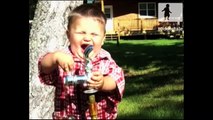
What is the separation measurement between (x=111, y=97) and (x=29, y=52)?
500mm

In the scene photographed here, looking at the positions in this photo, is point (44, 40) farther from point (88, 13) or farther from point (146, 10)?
point (146, 10)

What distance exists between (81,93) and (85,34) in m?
0.26

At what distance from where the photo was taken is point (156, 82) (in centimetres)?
392

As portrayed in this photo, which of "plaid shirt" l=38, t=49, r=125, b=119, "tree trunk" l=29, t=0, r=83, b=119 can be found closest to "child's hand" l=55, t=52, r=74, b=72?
"plaid shirt" l=38, t=49, r=125, b=119

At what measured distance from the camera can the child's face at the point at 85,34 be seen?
2.50 meters

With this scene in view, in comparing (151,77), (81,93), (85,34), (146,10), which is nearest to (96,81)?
(81,93)

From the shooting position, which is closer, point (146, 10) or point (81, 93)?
point (81, 93)

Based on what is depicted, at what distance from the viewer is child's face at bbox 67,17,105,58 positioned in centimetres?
250

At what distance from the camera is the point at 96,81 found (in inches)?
96.9

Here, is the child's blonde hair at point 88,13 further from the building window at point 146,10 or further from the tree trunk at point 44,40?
the building window at point 146,10

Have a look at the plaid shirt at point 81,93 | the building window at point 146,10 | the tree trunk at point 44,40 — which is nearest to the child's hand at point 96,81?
the plaid shirt at point 81,93
